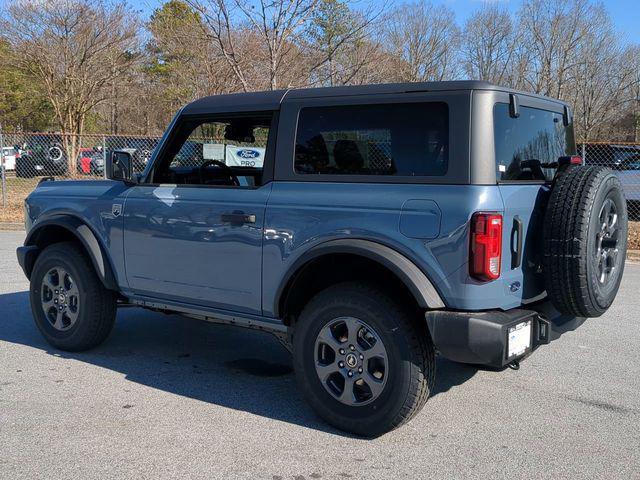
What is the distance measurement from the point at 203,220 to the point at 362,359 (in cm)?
145

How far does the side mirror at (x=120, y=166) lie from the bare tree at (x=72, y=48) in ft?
55.5

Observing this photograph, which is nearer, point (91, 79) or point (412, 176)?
point (412, 176)

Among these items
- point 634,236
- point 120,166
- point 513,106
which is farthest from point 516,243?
point 634,236

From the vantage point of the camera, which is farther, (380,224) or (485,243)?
(380,224)

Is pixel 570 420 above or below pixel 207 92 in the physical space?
below

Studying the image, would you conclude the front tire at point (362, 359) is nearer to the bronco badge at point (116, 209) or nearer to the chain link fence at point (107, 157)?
the chain link fence at point (107, 157)

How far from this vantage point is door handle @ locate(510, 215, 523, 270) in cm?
363

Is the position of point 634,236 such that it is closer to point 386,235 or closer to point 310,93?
point 310,93

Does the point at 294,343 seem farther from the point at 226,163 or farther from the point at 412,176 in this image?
the point at 226,163

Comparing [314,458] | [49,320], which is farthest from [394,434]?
[49,320]

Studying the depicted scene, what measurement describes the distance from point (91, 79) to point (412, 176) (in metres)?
23.1

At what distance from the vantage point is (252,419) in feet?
13.7

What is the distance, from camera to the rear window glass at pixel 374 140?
3.74m

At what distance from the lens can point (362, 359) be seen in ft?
12.8
